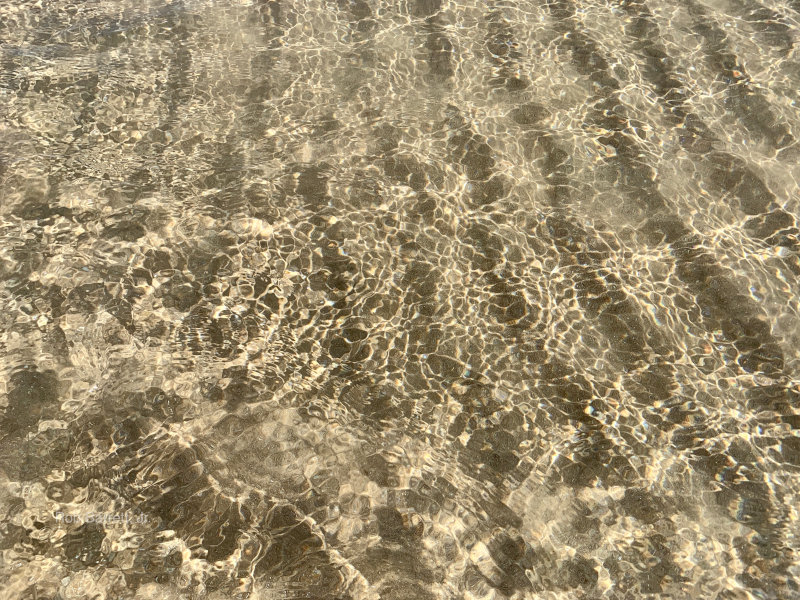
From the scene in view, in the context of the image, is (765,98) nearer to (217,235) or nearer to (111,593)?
(217,235)

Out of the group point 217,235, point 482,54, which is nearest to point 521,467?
point 217,235

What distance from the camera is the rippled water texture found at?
2555 mm

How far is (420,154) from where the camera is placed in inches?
162

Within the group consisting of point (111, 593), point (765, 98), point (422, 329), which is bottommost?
point (111, 593)

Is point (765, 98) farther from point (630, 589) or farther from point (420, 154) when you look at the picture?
point (630, 589)

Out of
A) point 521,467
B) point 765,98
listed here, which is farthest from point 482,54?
point 521,467

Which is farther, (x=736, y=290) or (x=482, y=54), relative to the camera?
(x=482, y=54)

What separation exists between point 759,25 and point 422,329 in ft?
12.9

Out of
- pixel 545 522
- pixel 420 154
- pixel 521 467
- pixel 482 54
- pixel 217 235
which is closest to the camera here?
A: pixel 545 522

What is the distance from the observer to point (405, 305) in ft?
11.1

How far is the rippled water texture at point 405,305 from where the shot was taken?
2555 mm

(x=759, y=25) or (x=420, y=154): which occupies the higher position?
(x=759, y=25)

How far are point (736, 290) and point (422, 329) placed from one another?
1792mm

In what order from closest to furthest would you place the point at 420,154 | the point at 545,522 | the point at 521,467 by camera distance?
the point at 545,522 < the point at 521,467 < the point at 420,154
